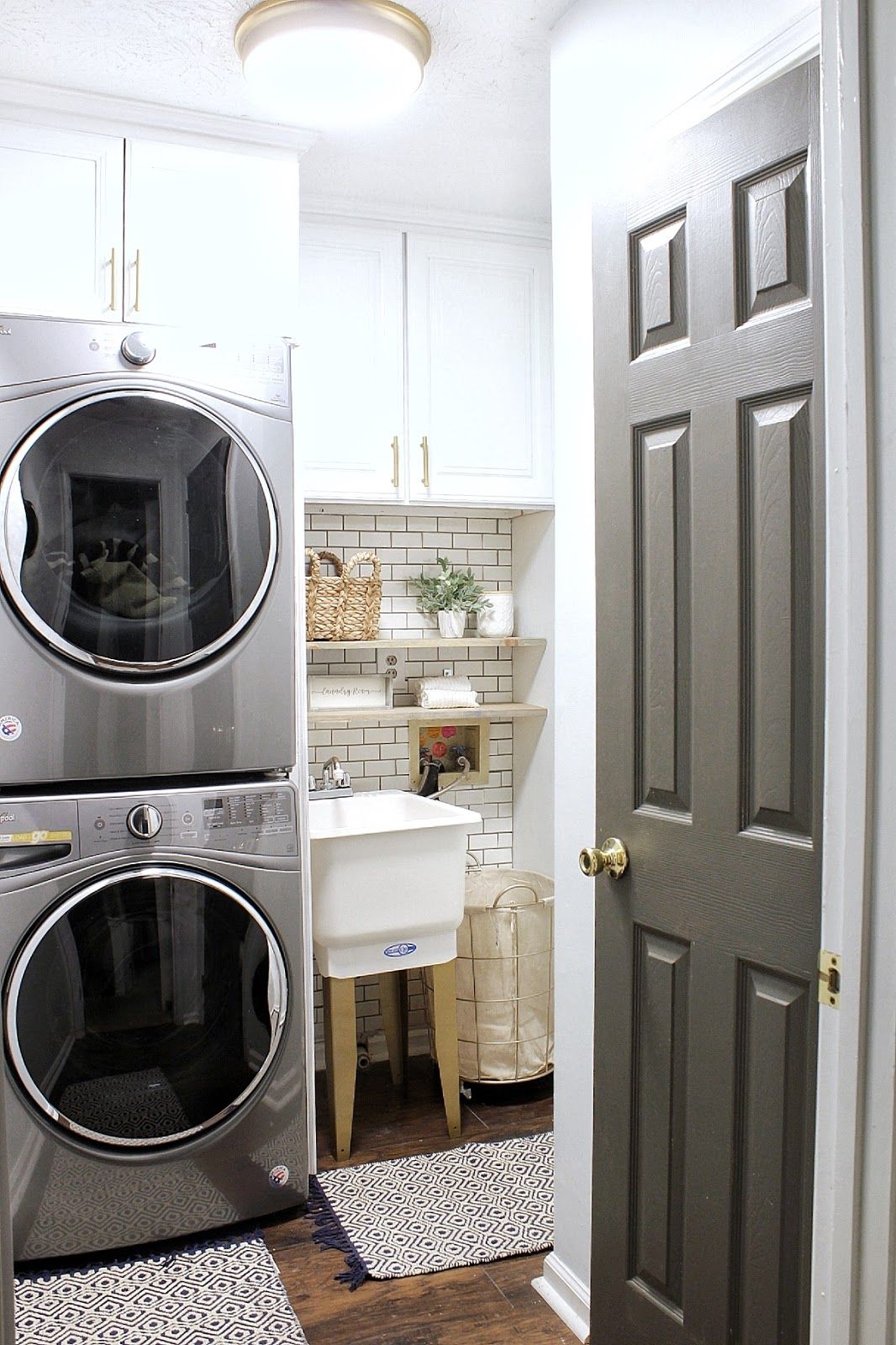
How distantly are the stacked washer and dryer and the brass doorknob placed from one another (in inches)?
36.4

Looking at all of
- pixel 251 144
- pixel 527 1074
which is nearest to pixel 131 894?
pixel 527 1074

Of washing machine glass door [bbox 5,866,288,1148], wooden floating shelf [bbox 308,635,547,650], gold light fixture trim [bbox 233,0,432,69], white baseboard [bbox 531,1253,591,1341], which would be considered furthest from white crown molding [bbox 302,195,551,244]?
white baseboard [bbox 531,1253,591,1341]

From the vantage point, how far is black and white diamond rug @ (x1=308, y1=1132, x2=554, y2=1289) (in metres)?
2.29

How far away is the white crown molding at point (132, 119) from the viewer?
2412 mm

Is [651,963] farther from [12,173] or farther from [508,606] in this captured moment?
[12,173]

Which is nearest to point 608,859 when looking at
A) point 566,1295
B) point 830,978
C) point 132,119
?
point 830,978

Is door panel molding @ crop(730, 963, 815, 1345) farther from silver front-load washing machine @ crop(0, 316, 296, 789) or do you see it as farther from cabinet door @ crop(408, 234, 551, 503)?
cabinet door @ crop(408, 234, 551, 503)

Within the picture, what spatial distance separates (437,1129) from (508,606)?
154 centimetres

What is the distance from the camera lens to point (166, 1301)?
7.02 ft

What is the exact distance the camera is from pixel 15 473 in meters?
2.21

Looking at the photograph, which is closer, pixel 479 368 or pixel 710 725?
pixel 710 725

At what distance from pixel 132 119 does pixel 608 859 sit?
2.04 m

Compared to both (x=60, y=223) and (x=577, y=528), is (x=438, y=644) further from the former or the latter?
(x=60, y=223)

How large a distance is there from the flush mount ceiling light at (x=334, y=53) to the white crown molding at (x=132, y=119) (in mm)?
284
